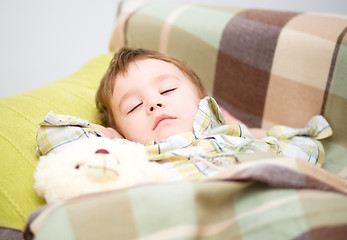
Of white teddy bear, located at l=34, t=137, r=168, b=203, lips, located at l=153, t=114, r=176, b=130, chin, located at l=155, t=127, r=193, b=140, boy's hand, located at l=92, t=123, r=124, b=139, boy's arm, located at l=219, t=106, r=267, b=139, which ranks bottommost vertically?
boy's arm, located at l=219, t=106, r=267, b=139

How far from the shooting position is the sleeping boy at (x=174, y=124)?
877mm

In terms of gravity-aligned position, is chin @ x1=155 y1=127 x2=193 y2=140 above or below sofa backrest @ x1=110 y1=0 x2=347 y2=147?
below

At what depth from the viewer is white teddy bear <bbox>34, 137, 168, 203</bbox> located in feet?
2.16

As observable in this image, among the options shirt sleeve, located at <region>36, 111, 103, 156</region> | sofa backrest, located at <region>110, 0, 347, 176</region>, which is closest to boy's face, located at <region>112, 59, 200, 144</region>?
shirt sleeve, located at <region>36, 111, 103, 156</region>

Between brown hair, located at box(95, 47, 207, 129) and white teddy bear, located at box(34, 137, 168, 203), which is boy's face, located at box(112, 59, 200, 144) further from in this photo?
white teddy bear, located at box(34, 137, 168, 203)

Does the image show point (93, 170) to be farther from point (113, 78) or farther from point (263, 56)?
point (263, 56)

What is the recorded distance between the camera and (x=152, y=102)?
0.99 metres

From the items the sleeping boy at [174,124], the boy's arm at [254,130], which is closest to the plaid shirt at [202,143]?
the sleeping boy at [174,124]

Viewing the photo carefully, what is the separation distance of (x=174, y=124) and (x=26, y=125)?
0.44 m

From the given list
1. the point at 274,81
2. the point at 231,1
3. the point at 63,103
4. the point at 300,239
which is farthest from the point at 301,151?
the point at 231,1

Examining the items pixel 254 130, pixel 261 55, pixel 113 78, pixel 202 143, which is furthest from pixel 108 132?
pixel 261 55

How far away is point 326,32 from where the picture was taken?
1.12m

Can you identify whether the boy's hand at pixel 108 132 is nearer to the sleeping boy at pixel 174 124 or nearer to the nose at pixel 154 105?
the sleeping boy at pixel 174 124

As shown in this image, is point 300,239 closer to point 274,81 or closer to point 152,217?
point 152,217
